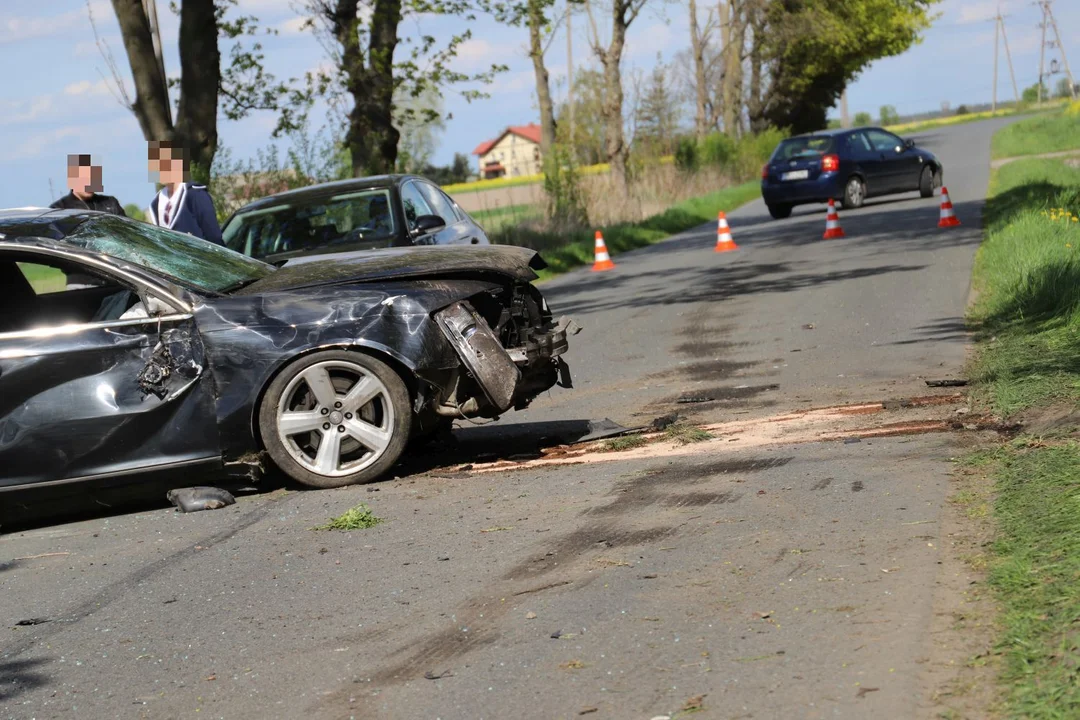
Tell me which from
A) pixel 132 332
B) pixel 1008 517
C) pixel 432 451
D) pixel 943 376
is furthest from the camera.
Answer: pixel 943 376

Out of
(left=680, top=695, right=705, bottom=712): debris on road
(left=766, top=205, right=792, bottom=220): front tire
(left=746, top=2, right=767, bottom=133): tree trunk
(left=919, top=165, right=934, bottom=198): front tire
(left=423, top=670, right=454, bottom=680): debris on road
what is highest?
(left=746, top=2, right=767, bottom=133): tree trunk

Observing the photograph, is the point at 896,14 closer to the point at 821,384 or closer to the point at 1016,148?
the point at 1016,148

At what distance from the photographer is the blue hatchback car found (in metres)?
28.8

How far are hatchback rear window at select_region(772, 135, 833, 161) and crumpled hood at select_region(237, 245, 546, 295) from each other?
73.4 feet

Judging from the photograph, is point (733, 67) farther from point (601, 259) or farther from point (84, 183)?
point (84, 183)

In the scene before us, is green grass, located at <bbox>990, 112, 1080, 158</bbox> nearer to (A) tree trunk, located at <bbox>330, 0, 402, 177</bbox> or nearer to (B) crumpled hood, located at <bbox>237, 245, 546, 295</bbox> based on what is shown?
(A) tree trunk, located at <bbox>330, 0, 402, 177</bbox>

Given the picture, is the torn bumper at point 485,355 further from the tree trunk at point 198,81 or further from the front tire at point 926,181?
the front tire at point 926,181

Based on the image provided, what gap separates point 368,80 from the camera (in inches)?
931

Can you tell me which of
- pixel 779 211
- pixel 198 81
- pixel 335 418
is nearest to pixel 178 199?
pixel 335 418

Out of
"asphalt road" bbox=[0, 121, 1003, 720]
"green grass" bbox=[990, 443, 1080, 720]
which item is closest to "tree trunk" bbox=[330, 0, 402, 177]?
"asphalt road" bbox=[0, 121, 1003, 720]

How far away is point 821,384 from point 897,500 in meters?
3.47

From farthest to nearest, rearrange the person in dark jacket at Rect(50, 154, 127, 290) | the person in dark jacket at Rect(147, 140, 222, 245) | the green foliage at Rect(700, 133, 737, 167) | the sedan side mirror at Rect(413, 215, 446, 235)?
the green foliage at Rect(700, 133, 737, 167)
the sedan side mirror at Rect(413, 215, 446, 235)
the person in dark jacket at Rect(147, 140, 222, 245)
the person in dark jacket at Rect(50, 154, 127, 290)

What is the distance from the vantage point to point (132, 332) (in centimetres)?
687

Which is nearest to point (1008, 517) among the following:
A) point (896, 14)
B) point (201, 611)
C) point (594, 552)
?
point (594, 552)
